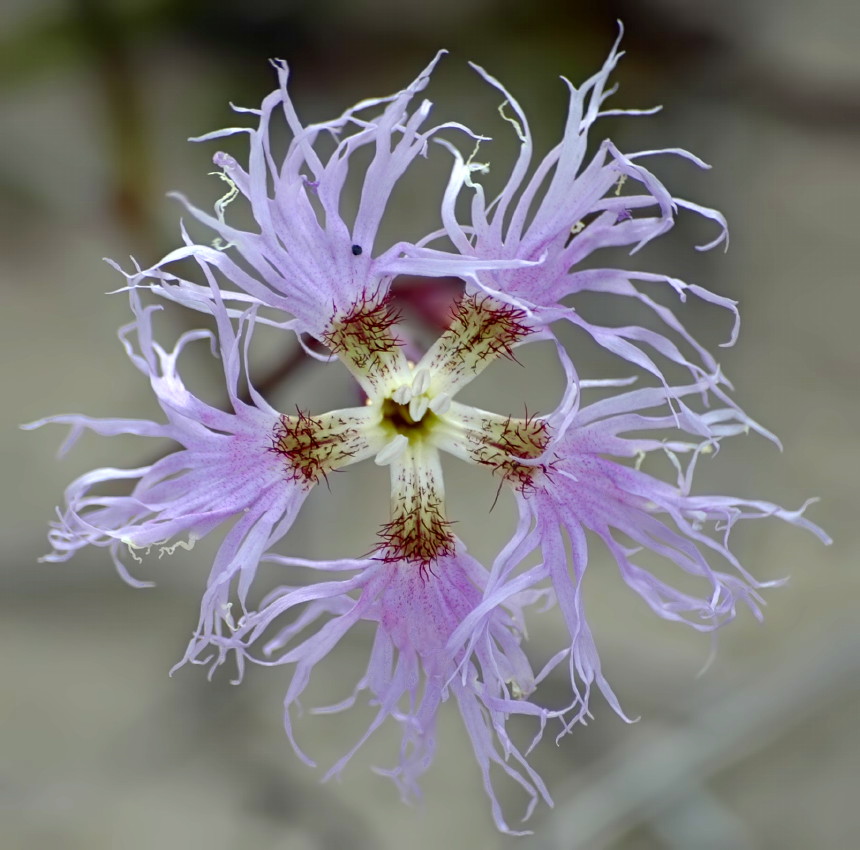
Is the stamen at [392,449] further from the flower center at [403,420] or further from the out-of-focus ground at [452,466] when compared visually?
the out-of-focus ground at [452,466]

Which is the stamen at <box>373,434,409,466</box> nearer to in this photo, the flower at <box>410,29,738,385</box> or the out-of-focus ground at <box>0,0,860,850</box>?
the flower at <box>410,29,738,385</box>

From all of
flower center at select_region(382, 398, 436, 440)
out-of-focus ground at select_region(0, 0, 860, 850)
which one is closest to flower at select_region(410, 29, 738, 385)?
flower center at select_region(382, 398, 436, 440)

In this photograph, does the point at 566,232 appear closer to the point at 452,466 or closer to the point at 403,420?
the point at 403,420

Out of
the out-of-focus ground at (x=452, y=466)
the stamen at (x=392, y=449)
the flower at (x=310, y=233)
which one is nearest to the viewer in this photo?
the flower at (x=310, y=233)

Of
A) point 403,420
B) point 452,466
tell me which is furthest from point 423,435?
point 452,466

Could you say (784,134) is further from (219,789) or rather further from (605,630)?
(219,789)

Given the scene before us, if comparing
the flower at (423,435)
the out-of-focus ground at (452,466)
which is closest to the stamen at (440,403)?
the flower at (423,435)

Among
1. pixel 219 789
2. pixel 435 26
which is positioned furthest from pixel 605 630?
pixel 435 26
